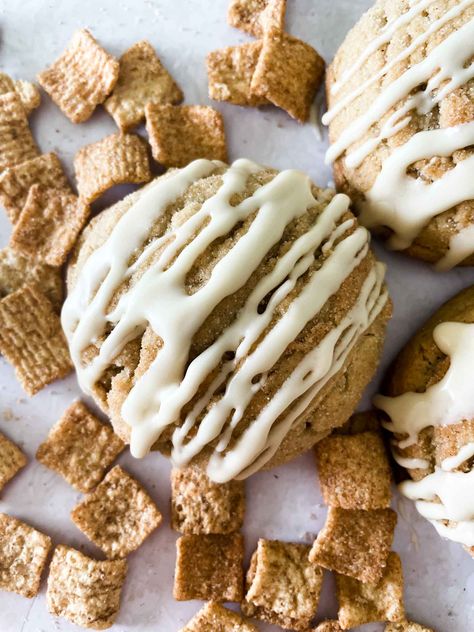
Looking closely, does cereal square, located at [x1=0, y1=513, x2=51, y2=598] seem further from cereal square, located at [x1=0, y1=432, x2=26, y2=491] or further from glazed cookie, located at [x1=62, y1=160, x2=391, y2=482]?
glazed cookie, located at [x1=62, y1=160, x2=391, y2=482]

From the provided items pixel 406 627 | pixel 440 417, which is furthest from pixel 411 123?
pixel 406 627

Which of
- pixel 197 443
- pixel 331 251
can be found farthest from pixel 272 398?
pixel 331 251

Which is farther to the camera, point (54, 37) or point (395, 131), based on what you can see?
point (54, 37)

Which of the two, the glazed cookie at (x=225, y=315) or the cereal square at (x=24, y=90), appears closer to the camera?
the glazed cookie at (x=225, y=315)

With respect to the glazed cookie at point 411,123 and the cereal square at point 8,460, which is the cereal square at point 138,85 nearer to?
the glazed cookie at point 411,123

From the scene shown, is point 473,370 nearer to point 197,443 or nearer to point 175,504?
point 197,443

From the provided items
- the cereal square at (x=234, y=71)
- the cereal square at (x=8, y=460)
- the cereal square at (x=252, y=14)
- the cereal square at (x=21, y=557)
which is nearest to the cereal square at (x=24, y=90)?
the cereal square at (x=234, y=71)

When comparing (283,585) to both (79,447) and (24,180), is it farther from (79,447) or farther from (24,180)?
(24,180)
